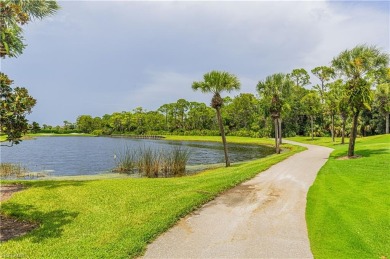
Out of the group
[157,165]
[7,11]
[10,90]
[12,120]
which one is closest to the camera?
[7,11]

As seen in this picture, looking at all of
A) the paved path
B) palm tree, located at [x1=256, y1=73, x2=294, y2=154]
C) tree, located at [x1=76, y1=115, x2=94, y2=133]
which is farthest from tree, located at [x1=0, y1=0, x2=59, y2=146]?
tree, located at [x1=76, y1=115, x2=94, y2=133]

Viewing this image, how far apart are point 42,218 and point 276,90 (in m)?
34.7

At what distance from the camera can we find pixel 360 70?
2370 centimetres

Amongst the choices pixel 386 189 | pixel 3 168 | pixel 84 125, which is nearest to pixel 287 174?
pixel 386 189

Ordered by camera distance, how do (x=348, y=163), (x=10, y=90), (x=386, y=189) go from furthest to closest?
(x=348, y=163) → (x=386, y=189) → (x=10, y=90)

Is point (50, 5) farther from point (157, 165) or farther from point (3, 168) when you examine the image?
point (3, 168)

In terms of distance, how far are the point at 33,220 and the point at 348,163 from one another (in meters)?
19.8

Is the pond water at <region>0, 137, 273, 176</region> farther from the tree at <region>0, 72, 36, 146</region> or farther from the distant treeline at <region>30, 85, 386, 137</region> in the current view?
the tree at <region>0, 72, 36, 146</region>

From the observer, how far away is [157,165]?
2286 cm

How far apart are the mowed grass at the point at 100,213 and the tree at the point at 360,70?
14.7 meters

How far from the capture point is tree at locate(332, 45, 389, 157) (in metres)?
23.2

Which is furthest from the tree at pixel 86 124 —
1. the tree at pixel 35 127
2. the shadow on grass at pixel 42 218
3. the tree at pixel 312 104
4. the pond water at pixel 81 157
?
the tree at pixel 35 127

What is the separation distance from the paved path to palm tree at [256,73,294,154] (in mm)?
26874

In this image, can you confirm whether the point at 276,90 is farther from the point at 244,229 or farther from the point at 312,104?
the point at 244,229
